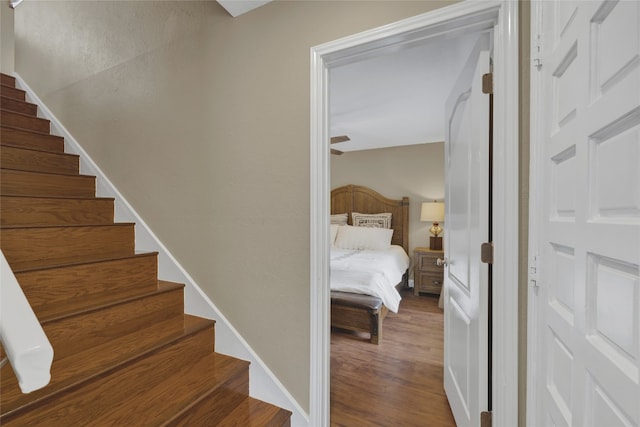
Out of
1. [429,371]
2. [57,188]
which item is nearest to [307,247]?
[429,371]

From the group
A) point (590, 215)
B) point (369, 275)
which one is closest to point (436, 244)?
point (369, 275)

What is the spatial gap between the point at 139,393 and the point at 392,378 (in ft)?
5.50

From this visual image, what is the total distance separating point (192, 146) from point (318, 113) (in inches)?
35.3

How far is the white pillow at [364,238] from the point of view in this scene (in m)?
4.37

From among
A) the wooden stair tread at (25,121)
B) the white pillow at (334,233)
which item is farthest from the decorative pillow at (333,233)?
the wooden stair tread at (25,121)

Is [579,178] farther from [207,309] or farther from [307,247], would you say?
[207,309]

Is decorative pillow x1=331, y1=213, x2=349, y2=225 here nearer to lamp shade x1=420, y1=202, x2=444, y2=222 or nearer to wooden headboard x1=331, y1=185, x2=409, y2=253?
wooden headboard x1=331, y1=185, x2=409, y2=253

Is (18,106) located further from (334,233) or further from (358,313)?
(334,233)

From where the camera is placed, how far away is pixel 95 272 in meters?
1.48

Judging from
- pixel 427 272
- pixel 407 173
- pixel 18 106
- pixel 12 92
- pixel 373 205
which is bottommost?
pixel 427 272

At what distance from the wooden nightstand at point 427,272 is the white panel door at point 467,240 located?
7.52 feet

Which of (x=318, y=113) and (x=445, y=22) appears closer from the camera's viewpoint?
(x=445, y=22)

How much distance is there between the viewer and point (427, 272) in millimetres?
4133

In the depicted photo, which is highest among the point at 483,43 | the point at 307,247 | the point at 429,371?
the point at 483,43
